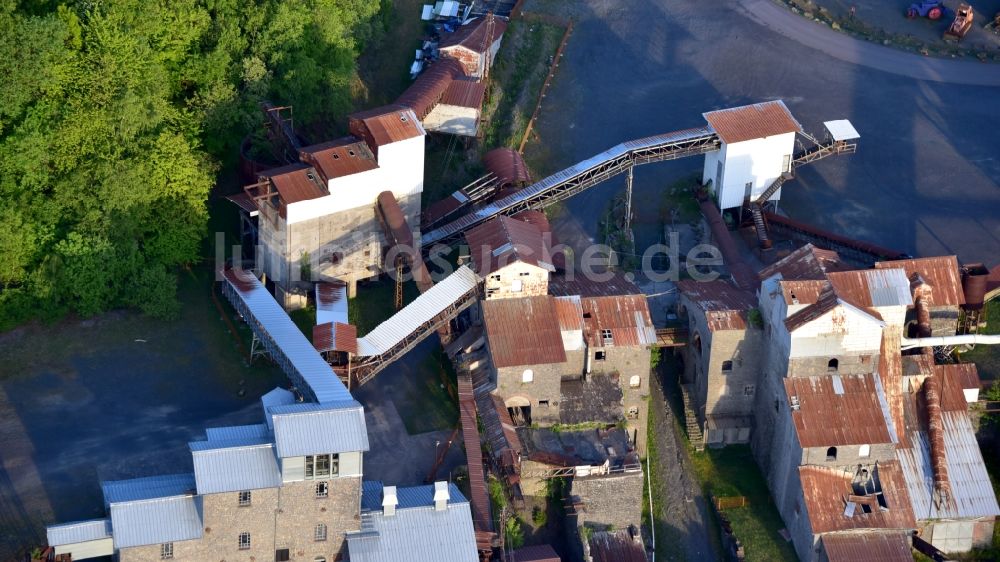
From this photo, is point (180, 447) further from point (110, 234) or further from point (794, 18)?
point (794, 18)

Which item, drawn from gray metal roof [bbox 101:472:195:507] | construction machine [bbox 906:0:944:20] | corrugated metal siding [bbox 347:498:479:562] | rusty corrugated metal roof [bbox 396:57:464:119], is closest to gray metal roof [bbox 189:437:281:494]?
gray metal roof [bbox 101:472:195:507]

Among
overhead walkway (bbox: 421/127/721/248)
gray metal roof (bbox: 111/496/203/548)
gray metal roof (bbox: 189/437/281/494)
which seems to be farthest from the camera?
overhead walkway (bbox: 421/127/721/248)

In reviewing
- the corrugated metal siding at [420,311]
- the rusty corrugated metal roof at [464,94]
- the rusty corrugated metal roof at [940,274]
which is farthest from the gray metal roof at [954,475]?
the rusty corrugated metal roof at [464,94]

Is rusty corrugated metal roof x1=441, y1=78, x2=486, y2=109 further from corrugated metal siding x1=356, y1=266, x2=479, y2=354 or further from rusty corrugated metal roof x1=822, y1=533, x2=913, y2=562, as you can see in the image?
rusty corrugated metal roof x1=822, y1=533, x2=913, y2=562

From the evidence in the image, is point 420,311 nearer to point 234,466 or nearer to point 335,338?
point 335,338

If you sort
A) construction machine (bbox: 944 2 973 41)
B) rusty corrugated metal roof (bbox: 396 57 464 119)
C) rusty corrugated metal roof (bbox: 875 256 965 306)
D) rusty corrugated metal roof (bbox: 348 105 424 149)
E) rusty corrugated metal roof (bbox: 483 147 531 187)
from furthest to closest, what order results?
construction machine (bbox: 944 2 973 41)
rusty corrugated metal roof (bbox: 396 57 464 119)
rusty corrugated metal roof (bbox: 483 147 531 187)
rusty corrugated metal roof (bbox: 348 105 424 149)
rusty corrugated metal roof (bbox: 875 256 965 306)

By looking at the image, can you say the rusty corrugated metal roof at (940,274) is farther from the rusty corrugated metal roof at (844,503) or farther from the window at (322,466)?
the window at (322,466)

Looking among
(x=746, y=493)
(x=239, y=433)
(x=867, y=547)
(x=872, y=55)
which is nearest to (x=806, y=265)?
(x=746, y=493)
